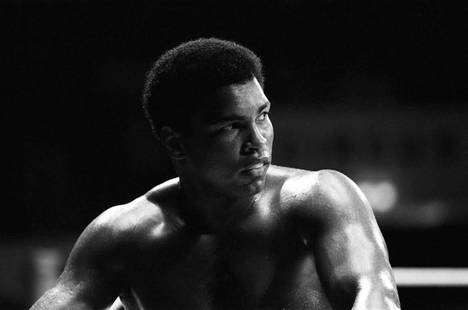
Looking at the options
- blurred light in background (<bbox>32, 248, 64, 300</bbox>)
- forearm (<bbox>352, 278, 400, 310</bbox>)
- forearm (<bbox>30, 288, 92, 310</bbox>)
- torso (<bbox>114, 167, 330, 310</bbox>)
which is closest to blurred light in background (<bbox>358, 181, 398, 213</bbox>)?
blurred light in background (<bbox>32, 248, 64, 300</bbox>)

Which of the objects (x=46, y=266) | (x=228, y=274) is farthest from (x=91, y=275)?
(x=46, y=266)

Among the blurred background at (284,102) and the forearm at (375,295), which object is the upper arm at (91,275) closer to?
the forearm at (375,295)

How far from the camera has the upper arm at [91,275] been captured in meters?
1.59

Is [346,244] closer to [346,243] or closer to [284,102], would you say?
[346,243]

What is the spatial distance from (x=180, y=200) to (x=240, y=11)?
3.33 meters

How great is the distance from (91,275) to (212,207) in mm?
252

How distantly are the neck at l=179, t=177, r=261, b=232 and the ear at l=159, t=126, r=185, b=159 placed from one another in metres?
0.06

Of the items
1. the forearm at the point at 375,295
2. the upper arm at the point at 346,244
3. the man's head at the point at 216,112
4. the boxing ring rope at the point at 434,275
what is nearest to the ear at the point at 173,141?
the man's head at the point at 216,112

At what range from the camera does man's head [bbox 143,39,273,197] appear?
1.48m

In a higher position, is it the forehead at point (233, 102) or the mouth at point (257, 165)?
the forehead at point (233, 102)

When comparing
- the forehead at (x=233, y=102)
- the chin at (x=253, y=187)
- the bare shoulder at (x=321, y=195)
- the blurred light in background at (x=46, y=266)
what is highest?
the forehead at (x=233, y=102)

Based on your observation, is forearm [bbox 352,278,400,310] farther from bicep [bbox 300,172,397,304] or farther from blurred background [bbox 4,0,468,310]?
blurred background [bbox 4,0,468,310]

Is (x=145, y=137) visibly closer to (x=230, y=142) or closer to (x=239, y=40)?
(x=239, y=40)

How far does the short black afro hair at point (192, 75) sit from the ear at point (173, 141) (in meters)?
0.01
